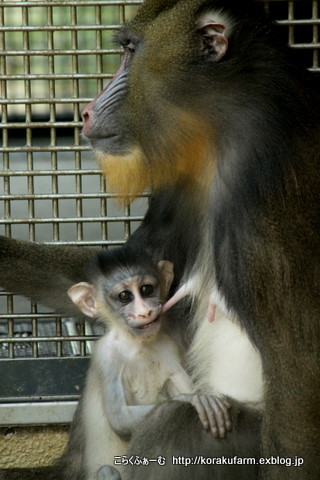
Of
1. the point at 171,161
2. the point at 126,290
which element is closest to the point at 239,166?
the point at 171,161

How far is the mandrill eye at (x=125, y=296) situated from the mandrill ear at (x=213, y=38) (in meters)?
1.07

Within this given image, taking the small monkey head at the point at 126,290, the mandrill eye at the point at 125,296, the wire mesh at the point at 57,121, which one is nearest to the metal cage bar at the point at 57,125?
the wire mesh at the point at 57,121

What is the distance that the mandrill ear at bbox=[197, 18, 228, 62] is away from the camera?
389cm

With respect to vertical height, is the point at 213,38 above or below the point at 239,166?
above

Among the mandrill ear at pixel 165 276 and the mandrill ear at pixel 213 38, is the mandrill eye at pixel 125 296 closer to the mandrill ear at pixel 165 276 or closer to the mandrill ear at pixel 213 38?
the mandrill ear at pixel 165 276

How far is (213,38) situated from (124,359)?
1401 mm

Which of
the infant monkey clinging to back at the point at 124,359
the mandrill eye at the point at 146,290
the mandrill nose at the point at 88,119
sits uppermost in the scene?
the mandrill nose at the point at 88,119

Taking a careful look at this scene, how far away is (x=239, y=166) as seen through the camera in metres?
3.90

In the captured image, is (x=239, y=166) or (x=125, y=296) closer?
(x=239, y=166)

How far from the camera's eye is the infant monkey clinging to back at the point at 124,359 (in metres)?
4.27

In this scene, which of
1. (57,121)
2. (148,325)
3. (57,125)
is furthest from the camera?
(57,121)

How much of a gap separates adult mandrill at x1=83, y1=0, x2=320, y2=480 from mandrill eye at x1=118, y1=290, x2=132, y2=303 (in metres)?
0.42

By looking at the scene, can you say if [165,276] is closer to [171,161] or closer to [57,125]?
[171,161]

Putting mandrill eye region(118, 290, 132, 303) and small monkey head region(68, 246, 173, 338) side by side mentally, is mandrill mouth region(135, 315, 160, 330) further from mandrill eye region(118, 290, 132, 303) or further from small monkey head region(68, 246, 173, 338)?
mandrill eye region(118, 290, 132, 303)
